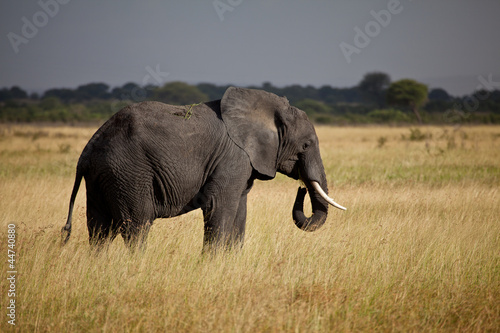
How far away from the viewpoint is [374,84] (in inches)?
4311

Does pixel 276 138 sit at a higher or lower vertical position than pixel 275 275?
higher

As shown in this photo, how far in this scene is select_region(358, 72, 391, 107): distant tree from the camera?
109 meters

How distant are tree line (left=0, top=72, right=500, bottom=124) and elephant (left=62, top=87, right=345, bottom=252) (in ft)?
28.7

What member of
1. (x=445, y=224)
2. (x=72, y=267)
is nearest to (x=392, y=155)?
(x=445, y=224)

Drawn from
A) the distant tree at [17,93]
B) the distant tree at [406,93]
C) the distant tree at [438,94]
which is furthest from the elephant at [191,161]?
the distant tree at [438,94]

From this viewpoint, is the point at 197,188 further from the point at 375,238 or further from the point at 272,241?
the point at 375,238

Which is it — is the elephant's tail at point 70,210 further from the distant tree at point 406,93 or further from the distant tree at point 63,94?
the distant tree at point 63,94

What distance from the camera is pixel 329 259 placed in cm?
579

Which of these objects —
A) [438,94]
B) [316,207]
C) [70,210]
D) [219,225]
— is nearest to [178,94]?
[438,94]

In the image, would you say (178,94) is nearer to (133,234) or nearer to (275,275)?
(133,234)

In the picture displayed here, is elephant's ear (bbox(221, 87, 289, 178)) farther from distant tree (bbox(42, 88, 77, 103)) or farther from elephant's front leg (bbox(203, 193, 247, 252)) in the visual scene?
distant tree (bbox(42, 88, 77, 103))

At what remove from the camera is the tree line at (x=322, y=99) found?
50.9 metres

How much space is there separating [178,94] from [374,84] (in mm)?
40011

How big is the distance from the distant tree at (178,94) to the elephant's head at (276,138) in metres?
86.7
